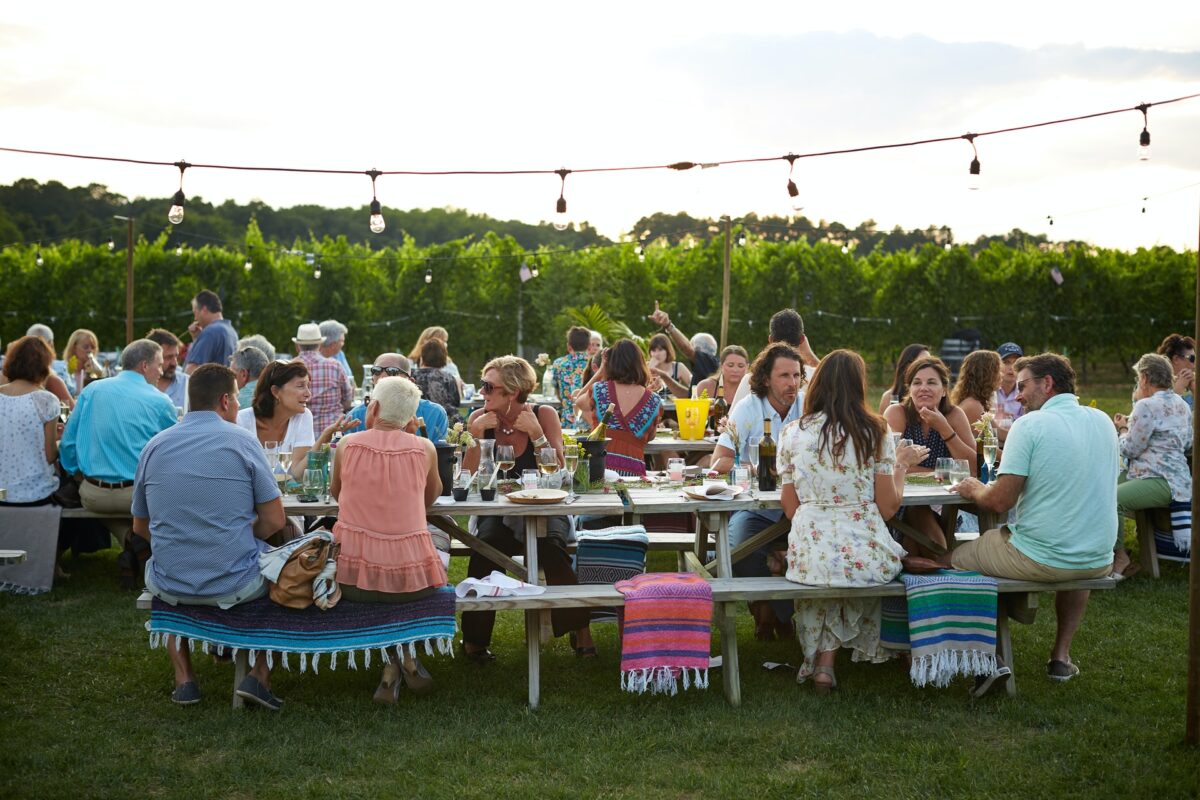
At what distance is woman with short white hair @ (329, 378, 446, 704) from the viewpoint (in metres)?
4.04

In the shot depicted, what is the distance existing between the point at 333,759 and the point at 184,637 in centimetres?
92

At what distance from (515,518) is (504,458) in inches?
13.8

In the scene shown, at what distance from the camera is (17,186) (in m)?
38.9

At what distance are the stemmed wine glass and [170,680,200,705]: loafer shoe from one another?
1511 millimetres

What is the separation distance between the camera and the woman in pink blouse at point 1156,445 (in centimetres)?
630

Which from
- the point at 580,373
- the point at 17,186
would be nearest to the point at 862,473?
the point at 580,373

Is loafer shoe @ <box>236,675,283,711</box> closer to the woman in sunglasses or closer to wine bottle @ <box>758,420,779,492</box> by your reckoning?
the woman in sunglasses

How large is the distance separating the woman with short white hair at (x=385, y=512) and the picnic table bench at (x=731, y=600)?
26cm

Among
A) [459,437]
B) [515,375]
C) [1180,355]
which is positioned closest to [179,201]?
[515,375]

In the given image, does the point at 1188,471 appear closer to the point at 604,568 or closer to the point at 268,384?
the point at 604,568

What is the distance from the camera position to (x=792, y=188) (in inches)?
276

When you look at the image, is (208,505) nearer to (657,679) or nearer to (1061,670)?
(657,679)

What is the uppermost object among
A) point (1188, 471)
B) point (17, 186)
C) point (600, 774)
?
point (17, 186)

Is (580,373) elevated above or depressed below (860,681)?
above
